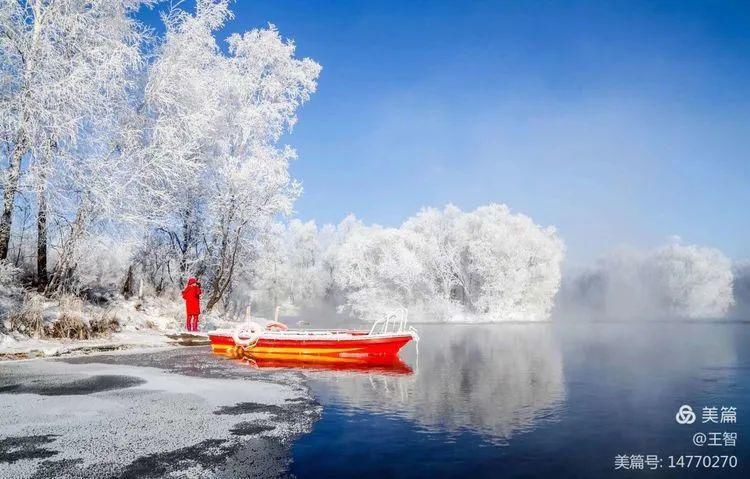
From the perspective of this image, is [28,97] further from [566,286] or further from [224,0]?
[566,286]

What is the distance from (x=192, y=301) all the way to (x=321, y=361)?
7540 millimetres

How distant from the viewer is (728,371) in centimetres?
1934

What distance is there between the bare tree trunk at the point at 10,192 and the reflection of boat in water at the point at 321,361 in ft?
29.3

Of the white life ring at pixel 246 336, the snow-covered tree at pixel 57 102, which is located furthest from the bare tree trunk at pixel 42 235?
the white life ring at pixel 246 336

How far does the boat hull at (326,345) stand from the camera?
66.9 ft

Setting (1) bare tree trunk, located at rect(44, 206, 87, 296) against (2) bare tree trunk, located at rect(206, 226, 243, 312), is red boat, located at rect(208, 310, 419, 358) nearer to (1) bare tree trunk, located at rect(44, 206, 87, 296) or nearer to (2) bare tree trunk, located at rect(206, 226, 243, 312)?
(1) bare tree trunk, located at rect(44, 206, 87, 296)

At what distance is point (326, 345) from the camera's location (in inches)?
809

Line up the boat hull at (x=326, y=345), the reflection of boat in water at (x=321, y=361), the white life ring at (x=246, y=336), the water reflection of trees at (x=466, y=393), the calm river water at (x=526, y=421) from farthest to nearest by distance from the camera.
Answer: the white life ring at (x=246, y=336)
the boat hull at (x=326, y=345)
the reflection of boat in water at (x=321, y=361)
the water reflection of trees at (x=466, y=393)
the calm river water at (x=526, y=421)

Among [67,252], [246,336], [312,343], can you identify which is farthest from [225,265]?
[312,343]

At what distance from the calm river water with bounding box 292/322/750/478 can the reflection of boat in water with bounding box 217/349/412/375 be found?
91 centimetres

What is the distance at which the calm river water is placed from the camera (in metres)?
8.64

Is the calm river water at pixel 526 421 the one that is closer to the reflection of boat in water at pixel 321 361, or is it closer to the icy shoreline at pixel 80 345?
the reflection of boat in water at pixel 321 361

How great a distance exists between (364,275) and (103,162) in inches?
1985

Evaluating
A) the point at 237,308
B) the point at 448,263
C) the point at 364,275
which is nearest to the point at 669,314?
the point at 448,263
